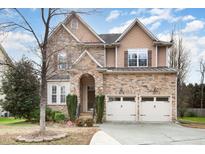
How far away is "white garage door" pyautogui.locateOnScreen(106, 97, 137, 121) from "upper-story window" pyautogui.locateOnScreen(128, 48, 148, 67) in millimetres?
2239

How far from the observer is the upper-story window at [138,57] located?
1623 centimetres

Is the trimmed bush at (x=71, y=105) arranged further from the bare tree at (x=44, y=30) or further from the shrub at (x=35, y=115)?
the bare tree at (x=44, y=30)

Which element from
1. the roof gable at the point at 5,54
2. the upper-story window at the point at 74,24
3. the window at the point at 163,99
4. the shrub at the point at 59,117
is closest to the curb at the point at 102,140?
the shrub at the point at 59,117

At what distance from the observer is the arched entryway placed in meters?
14.9

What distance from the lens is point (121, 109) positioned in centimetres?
1480

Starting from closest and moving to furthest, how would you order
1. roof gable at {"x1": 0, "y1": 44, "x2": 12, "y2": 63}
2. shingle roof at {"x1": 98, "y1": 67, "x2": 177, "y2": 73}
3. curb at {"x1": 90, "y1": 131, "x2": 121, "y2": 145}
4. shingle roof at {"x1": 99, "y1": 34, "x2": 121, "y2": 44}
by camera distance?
1. curb at {"x1": 90, "y1": 131, "x2": 121, "y2": 145}
2. roof gable at {"x1": 0, "y1": 44, "x2": 12, "y2": 63}
3. shingle roof at {"x1": 98, "y1": 67, "x2": 177, "y2": 73}
4. shingle roof at {"x1": 99, "y1": 34, "x2": 121, "y2": 44}

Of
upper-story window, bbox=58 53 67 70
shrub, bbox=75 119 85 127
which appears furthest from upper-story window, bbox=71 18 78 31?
shrub, bbox=75 119 85 127

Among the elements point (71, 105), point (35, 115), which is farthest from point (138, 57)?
point (35, 115)

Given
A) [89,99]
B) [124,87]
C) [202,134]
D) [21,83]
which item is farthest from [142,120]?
[21,83]

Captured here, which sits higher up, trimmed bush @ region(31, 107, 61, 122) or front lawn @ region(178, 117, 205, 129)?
trimmed bush @ region(31, 107, 61, 122)

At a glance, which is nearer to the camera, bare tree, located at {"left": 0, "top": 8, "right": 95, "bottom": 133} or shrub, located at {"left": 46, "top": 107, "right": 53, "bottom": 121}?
bare tree, located at {"left": 0, "top": 8, "right": 95, "bottom": 133}

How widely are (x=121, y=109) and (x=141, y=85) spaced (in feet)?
Answer: 5.07

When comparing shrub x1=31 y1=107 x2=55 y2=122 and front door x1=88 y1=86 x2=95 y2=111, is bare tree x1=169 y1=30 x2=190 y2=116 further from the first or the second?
shrub x1=31 y1=107 x2=55 y2=122
